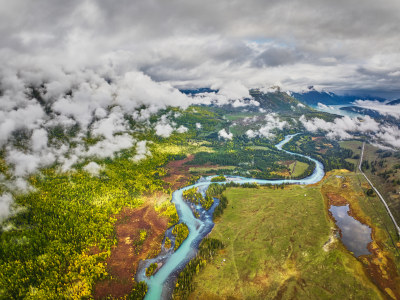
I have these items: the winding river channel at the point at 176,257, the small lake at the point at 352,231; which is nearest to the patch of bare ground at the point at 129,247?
the winding river channel at the point at 176,257

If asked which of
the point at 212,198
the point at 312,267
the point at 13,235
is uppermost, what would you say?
the point at 13,235

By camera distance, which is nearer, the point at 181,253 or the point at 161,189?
the point at 181,253

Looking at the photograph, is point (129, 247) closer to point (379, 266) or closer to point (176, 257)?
point (176, 257)

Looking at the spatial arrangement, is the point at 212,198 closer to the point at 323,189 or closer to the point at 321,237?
the point at 321,237

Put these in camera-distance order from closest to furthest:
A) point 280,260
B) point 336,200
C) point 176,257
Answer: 1. point 280,260
2. point 176,257
3. point 336,200

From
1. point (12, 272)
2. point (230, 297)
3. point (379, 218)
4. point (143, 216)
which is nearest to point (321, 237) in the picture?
point (379, 218)

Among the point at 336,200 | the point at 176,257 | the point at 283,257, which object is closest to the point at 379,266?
the point at 283,257

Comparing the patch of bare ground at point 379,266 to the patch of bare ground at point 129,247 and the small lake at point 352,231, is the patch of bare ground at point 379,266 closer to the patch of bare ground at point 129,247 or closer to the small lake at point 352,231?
the small lake at point 352,231
